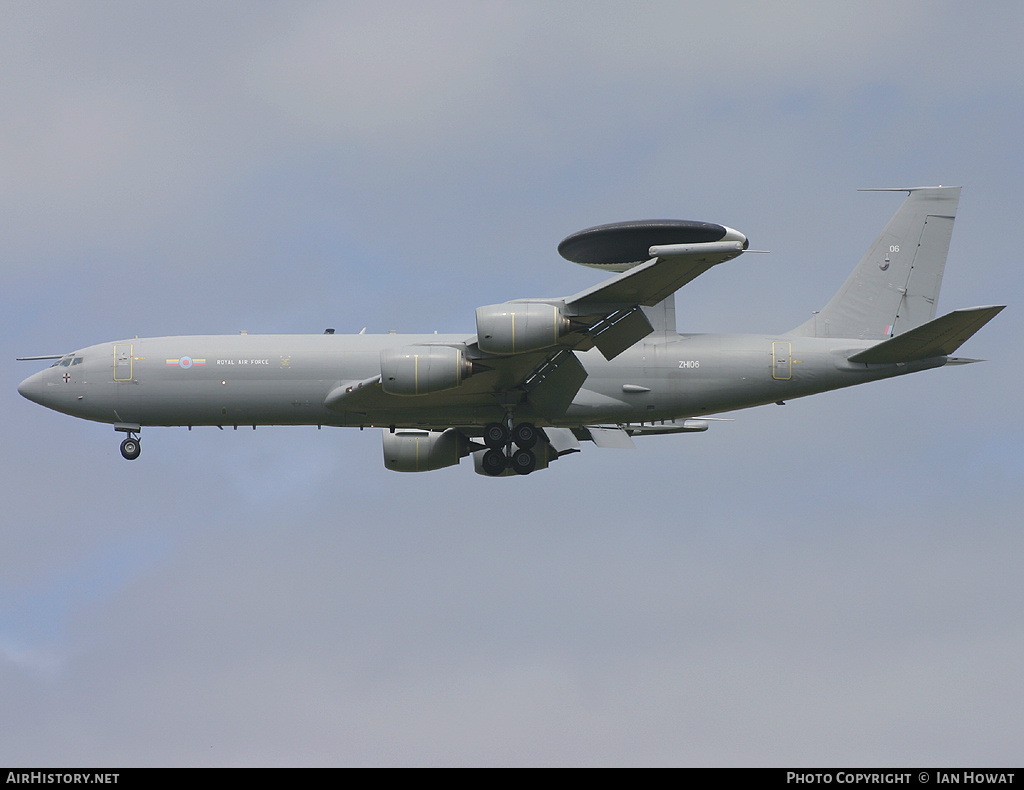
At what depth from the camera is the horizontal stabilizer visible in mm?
39125

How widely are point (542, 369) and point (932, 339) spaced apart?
12.3 meters

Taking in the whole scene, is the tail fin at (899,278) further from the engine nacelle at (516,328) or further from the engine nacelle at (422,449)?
the engine nacelle at (422,449)

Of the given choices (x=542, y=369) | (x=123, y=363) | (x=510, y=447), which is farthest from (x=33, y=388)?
(x=542, y=369)

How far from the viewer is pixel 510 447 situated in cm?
4394

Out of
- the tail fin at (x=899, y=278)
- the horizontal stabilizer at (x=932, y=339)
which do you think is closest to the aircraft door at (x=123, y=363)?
the tail fin at (x=899, y=278)

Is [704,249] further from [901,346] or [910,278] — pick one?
[910,278]

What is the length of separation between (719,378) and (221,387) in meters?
16.4

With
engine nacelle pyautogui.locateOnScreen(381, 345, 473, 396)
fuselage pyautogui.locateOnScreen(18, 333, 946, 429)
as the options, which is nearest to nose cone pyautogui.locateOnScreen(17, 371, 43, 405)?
fuselage pyautogui.locateOnScreen(18, 333, 946, 429)

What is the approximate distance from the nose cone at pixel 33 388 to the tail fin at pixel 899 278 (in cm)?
2602

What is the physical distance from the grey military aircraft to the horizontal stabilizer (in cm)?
6

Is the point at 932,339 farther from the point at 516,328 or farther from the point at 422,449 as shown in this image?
the point at 422,449

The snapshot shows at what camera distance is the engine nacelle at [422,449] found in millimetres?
48469

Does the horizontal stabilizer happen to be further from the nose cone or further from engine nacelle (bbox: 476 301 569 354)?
the nose cone
